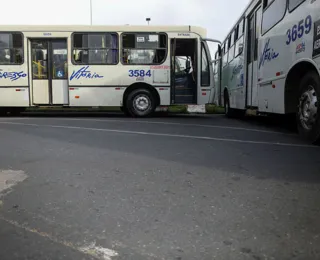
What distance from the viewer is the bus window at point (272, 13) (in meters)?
7.53

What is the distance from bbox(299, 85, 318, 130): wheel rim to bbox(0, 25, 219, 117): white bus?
6.33 meters

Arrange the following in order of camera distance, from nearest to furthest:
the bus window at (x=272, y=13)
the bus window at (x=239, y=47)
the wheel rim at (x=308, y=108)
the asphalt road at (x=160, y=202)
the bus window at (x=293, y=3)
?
the asphalt road at (x=160, y=202), the wheel rim at (x=308, y=108), the bus window at (x=293, y=3), the bus window at (x=272, y=13), the bus window at (x=239, y=47)

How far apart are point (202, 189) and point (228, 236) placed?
1093 mm

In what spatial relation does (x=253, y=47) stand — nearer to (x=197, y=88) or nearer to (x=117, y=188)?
(x=197, y=88)

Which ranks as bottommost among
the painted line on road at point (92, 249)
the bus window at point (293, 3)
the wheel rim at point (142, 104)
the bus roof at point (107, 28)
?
the painted line on road at point (92, 249)

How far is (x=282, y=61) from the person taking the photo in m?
7.40

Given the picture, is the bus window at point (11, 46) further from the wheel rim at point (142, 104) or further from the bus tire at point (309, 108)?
the bus tire at point (309, 108)

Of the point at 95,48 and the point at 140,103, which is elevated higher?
the point at 95,48

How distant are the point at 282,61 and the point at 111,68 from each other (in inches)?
274

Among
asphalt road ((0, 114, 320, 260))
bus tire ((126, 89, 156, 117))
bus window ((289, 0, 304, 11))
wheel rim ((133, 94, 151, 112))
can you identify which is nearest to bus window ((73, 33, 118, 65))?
bus tire ((126, 89, 156, 117))

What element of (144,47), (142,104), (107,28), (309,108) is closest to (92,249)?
(309,108)

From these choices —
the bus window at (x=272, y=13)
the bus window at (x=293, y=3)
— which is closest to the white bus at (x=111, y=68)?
the bus window at (x=272, y=13)

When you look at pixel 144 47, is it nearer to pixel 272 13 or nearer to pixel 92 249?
pixel 272 13

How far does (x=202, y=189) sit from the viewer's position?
374cm
